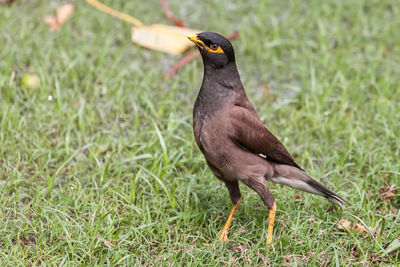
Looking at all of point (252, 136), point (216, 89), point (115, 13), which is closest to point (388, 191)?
point (252, 136)

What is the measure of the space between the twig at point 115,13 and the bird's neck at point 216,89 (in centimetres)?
305

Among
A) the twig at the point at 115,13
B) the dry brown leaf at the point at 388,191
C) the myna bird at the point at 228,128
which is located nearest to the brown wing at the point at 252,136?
the myna bird at the point at 228,128

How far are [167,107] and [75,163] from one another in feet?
4.13

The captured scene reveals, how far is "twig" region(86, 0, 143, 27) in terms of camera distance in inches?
277

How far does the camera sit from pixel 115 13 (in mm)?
7102

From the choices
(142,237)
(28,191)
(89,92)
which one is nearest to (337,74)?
(89,92)

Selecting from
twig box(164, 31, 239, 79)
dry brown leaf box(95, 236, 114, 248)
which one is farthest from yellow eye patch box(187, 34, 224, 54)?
twig box(164, 31, 239, 79)

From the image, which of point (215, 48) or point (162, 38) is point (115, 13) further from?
point (215, 48)

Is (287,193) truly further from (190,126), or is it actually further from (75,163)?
(75,163)

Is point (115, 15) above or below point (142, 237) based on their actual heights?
above

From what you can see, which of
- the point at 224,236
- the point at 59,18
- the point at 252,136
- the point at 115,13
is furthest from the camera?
the point at 115,13

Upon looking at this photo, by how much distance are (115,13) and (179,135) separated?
235 cm

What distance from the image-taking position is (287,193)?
489cm

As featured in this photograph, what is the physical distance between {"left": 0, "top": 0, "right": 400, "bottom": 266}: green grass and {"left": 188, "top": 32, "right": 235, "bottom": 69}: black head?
3.94 feet
